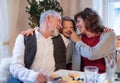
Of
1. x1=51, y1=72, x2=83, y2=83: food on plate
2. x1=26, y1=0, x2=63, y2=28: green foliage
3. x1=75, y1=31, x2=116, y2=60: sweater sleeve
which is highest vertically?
x1=26, y1=0, x2=63, y2=28: green foliage

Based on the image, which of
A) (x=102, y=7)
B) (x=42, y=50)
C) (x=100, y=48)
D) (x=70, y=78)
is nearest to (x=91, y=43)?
(x=100, y=48)

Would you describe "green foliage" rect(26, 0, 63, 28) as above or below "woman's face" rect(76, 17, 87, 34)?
above

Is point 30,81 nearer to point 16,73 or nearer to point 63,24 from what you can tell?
point 16,73

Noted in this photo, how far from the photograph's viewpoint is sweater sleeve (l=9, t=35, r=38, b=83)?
5.28ft

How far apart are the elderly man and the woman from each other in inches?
6.5

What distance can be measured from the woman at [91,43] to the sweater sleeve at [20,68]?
0.55 m

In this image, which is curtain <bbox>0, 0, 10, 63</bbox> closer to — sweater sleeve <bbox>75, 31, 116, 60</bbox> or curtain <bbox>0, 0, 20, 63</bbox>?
curtain <bbox>0, 0, 20, 63</bbox>

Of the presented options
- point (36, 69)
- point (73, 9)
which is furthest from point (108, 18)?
point (36, 69)

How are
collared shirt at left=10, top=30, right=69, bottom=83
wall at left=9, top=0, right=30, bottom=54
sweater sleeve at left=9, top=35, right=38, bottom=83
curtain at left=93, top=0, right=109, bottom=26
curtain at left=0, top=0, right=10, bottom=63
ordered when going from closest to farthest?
sweater sleeve at left=9, top=35, right=38, bottom=83 < collared shirt at left=10, top=30, right=69, bottom=83 < curtain at left=0, top=0, right=10, bottom=63 < wall at left=9, top=0, right=30, bottom=54 < curtain at left=93, top=0, right=109, bottom=26

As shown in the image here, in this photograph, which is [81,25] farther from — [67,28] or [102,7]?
[102,7]

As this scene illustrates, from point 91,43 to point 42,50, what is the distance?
1.76 ft

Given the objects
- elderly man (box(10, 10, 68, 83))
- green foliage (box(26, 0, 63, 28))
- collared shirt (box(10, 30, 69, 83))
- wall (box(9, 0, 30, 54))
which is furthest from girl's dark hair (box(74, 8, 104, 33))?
wall (box(9, 0, 30, 54))

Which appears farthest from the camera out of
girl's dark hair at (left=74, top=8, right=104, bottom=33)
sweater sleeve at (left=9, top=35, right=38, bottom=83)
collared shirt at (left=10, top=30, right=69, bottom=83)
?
girl's dark hair at (left=74, top=8, right=104, bottom=33)

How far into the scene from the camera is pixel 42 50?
6.35 ft
